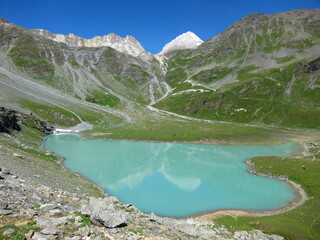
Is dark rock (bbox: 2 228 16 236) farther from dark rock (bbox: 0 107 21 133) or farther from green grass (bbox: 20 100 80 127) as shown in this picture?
green grass (bbox: 20 100 80 127)

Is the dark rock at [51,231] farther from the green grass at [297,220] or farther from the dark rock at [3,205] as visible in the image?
the green grass at [297,220]

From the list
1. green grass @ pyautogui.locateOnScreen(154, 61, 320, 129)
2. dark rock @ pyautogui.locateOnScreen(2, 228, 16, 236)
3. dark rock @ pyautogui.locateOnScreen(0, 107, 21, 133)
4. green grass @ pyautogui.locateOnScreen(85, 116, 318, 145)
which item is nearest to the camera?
dark rock @ pyautogui.locateOnScreen(2, 228, 16, 236)

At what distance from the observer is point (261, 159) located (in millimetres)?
71750

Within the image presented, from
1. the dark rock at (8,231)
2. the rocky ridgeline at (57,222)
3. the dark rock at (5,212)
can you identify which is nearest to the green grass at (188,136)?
the rocky ridgeline at (57,222)

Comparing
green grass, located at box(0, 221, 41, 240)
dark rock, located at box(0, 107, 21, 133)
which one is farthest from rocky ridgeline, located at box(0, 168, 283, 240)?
dark rock, located at box(0, 107, 21, 133)

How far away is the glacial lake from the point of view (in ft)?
143

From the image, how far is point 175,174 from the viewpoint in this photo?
201 ft

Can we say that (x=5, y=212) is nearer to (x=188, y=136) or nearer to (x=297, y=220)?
(x=297, y=220)

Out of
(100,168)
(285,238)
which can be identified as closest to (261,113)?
(100,168)

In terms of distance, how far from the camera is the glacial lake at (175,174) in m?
43.7

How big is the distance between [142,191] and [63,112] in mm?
96164

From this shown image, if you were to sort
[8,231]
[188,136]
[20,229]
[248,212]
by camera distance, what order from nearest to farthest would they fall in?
[8,231]
[20,229]
[248,212]
[188,136]

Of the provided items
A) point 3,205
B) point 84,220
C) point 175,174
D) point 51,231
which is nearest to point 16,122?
point 175,174

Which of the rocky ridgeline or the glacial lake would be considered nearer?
the rocky ridgeline
